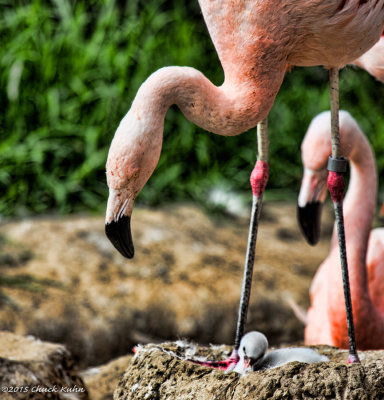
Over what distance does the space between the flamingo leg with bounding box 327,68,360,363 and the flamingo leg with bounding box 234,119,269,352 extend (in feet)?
0.91

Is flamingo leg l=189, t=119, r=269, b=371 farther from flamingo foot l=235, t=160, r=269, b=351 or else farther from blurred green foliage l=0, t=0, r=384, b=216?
blurred green foliage l=0, t=0, r=384, b=216

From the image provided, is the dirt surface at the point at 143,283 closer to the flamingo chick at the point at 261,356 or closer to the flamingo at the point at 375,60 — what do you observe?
the flamingo chick at the point at 261,356

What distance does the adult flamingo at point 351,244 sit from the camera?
2824 mm

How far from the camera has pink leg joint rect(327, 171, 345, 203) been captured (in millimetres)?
2312

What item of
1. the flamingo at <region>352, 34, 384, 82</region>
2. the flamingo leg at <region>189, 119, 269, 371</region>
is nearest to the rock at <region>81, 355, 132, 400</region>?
the flamingo leg at <region>189, 119, 269, 371</region>

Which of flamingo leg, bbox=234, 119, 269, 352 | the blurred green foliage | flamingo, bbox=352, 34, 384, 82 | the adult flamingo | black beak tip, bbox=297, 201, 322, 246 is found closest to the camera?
flamingo leg, bbox=234, 119, 269, 352

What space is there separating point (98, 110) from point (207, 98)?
2.65m

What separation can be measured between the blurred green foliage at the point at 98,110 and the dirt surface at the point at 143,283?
0.95 feet

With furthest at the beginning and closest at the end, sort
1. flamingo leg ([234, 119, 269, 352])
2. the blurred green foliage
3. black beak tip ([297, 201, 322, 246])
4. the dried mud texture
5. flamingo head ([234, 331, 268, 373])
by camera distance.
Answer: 1. the blurred green foliage
2. black beak tip ([297, 201, 322, 246])
3. flamingo leg ([234, 119, 269, 352])
4. flamingo head ([234, 331, 268, 373])
5. the dried mud texture

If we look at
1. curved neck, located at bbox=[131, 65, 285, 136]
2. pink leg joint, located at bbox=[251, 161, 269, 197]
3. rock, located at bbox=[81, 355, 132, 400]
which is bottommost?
rock, located at bbox=[81, 355, 132, 400]

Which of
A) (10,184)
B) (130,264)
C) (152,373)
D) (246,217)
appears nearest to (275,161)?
(246,217)

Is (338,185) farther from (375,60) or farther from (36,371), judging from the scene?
(36,371)

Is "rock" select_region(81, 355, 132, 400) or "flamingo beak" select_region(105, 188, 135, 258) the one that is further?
"rock" select_region(81, 355, 132, 400)

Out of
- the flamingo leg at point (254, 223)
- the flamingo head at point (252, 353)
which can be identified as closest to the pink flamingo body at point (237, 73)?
the flamingo leg at point (254, 223)
